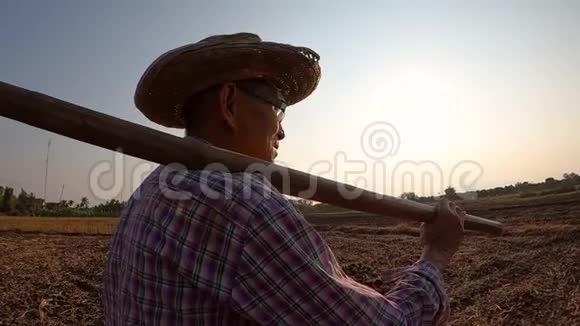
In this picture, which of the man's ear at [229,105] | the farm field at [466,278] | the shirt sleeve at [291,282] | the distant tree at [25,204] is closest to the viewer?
the shirt sleeve at [291,282]

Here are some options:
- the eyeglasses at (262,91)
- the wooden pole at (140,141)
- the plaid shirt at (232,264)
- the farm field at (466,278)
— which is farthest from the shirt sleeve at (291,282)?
the farm field at (466,278)

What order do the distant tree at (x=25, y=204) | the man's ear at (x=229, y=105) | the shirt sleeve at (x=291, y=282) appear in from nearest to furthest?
the shirt sleeve at (x=291, y=282) → the man's ear at (x=229, y=105) → the distant tree at (x=25, y=204)

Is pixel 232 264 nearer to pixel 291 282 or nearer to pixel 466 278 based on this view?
pixel 291 282

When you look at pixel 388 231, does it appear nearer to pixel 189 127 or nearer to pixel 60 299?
pixel 60 299

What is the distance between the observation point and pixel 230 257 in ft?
3.54

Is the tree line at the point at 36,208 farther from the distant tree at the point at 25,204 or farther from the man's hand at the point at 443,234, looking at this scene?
the man's hand at the point at 443,234

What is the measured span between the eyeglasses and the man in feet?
0.05

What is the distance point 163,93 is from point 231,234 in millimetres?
737

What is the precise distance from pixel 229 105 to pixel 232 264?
0.52 metres

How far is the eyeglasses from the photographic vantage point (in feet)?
4.88

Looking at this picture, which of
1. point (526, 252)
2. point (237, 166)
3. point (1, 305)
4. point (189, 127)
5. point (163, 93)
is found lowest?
point (1, 305)

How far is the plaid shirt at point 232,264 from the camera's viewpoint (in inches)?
42.4

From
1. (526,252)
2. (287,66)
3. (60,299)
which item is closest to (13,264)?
(60,299)

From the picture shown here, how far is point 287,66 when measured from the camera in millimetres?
1639
